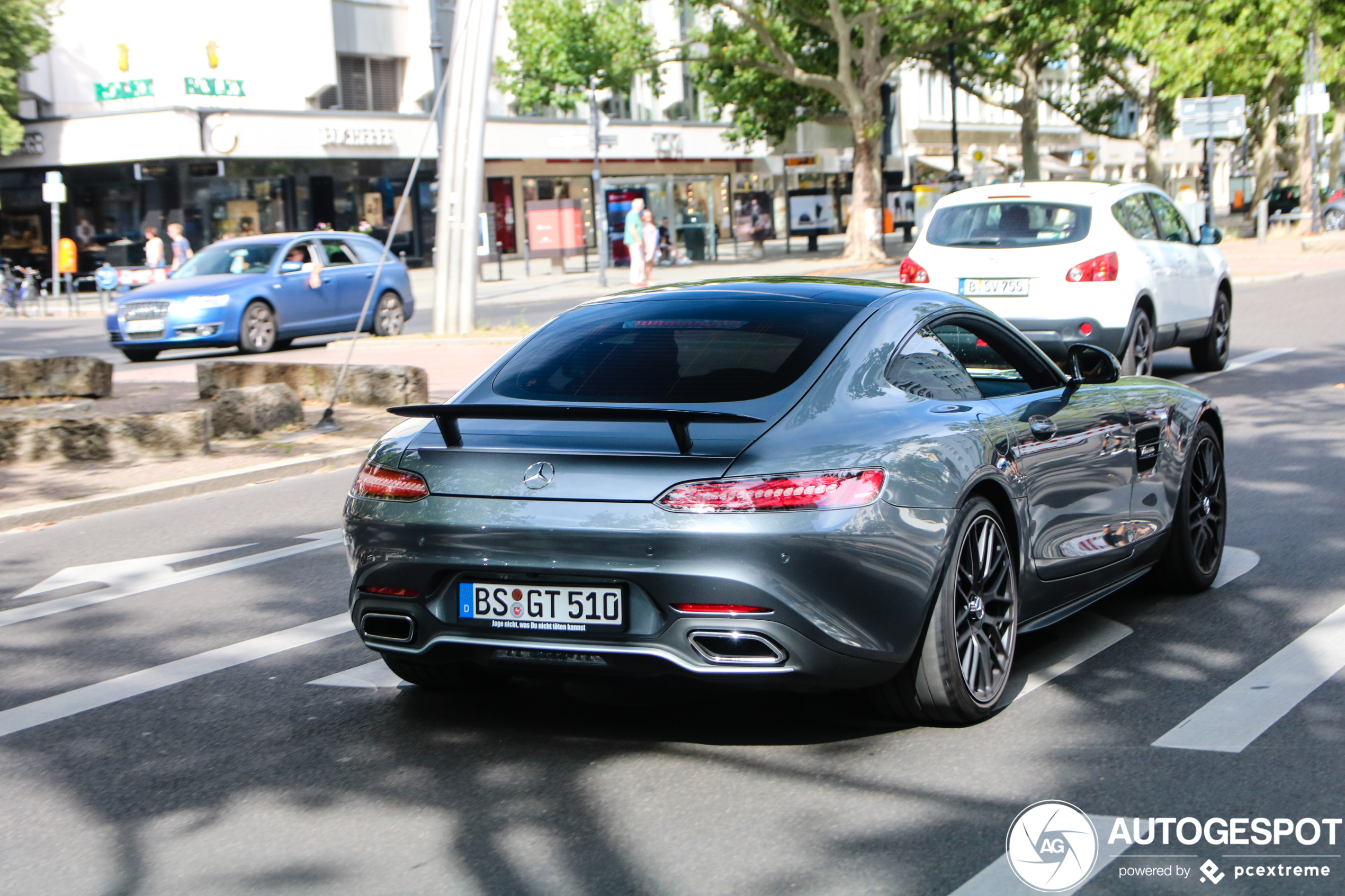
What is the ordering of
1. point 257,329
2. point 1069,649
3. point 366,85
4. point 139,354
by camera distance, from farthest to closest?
point 366,85 < point 139,354 < point 257,329 < point 1069,649

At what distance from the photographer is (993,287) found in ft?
43.1

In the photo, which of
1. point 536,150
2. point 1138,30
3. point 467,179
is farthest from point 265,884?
point 536,150

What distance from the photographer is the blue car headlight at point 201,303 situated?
21578 millimetres

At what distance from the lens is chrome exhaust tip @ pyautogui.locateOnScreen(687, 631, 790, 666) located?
426cm

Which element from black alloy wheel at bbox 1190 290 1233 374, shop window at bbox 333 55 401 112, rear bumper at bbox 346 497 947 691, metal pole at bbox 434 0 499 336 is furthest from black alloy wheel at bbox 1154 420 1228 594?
shop window at bbox 333 55 401 112

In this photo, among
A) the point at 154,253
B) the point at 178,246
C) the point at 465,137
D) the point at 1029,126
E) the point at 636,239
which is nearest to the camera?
the point at 465,137

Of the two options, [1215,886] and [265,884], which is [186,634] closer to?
[265,884]

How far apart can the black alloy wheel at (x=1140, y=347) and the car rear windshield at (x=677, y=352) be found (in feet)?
26.9

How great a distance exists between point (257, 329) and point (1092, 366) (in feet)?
58.2

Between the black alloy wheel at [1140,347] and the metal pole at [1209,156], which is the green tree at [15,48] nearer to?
the metal pole at [1209,156]

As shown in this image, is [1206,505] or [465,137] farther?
[465,137]

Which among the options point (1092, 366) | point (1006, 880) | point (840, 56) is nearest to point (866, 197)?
point (840, 56)

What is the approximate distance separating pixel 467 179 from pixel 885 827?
1739 centimetres

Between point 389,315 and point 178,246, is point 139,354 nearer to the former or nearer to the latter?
point 389,315
